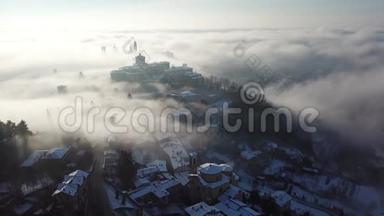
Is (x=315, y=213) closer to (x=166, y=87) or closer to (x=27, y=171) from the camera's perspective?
(x=27, y=171)

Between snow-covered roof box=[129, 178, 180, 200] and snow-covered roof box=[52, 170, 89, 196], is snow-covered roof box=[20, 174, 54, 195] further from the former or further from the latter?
snow-covered roof box=[129, 178, 180, 200]

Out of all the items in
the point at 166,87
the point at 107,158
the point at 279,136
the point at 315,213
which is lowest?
the point at 315,213

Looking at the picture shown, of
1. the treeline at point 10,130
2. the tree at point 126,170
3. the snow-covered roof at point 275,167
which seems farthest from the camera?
the snow-covered roof at point 275,167

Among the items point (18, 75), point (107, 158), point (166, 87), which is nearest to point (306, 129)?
point (166, 87)

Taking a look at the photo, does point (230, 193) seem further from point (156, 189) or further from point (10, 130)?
point (10, 130)

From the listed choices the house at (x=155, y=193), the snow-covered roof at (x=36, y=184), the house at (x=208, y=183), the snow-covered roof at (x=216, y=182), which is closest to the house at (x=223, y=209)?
the house at (x=208, y=183)

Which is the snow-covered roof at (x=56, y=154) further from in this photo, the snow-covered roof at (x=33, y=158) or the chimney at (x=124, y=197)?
the chimney at (x=124, y=197)

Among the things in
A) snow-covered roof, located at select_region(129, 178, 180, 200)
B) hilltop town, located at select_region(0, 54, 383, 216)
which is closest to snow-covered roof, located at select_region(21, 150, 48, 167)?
hilltop town, located at select_region(0, 54, 383, 216)

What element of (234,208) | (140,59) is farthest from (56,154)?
(140,59)
